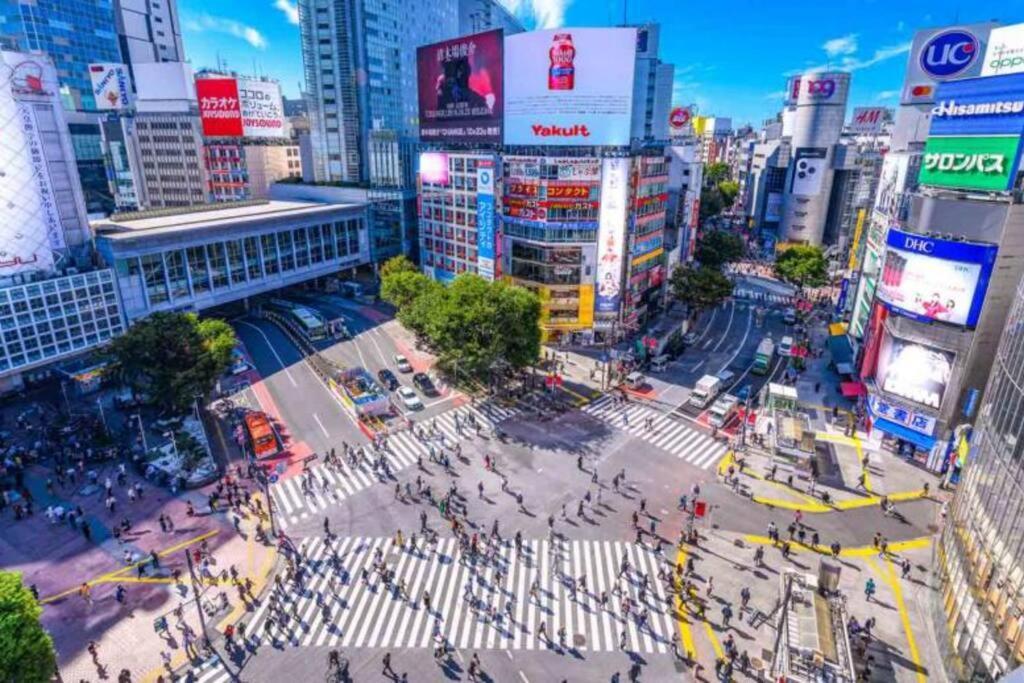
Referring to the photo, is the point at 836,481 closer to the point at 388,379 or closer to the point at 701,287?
the point at 701,287

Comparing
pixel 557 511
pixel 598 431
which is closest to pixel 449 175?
pixel 598 431

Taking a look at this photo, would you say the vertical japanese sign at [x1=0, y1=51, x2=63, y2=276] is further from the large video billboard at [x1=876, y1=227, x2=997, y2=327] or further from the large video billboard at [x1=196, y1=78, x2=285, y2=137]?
the large video billboard at [x1=876, y1=227, x2=997, y2=327]

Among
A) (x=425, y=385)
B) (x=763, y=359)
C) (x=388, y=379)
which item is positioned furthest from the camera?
(x=763, y=359)

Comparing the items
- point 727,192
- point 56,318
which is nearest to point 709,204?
point 727,192

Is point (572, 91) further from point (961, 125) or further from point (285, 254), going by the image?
point (285, 254)

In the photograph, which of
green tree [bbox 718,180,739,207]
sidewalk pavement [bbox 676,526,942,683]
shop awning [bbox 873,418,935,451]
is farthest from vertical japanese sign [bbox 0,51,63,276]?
green tree [bbox 718,180,739,207]

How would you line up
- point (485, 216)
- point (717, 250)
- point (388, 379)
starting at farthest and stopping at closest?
point (717, 250) < point (485, 216) < point (388, 379)

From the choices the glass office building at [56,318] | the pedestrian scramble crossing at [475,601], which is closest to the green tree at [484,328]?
the pedestrian scramble crossing at [475,601]
